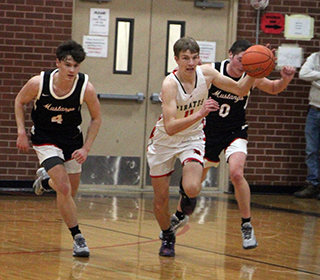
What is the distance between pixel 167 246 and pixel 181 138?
0.80 m

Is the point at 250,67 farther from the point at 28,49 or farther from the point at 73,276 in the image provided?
the point at 28,49

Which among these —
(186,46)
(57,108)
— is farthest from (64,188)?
(186,46)

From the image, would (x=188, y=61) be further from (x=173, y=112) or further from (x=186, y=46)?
(x=173, y=112)

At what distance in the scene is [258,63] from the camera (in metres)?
4.75

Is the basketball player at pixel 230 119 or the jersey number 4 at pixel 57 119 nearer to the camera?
the jersey number 4 at pixel 57 119

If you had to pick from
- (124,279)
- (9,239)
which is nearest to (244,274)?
(124,279)

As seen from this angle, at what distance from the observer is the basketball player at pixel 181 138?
4461 mm

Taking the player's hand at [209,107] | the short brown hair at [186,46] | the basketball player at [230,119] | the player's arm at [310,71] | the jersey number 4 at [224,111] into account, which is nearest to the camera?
the player's hand at [209,107]

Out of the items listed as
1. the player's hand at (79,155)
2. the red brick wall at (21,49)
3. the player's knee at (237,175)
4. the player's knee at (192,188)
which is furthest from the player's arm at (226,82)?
the red brick wall at (21,49)

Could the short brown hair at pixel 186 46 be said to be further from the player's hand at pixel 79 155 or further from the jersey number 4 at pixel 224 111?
the jersey number 4 at pixel 224 111

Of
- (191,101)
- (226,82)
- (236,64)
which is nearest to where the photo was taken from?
(191,101)

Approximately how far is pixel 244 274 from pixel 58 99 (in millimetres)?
1775

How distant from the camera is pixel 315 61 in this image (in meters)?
8.14

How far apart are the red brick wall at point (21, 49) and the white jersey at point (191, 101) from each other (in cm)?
355
